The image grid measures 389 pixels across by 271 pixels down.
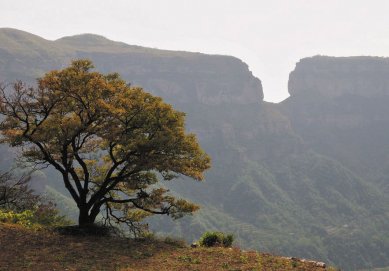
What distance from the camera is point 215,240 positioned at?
24.7 meters

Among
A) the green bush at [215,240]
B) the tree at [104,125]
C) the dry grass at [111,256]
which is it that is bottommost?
the dry grass at [111,256]

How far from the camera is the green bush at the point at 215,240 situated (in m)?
24.5

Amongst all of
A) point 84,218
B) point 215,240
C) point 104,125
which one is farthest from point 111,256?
point 215,240

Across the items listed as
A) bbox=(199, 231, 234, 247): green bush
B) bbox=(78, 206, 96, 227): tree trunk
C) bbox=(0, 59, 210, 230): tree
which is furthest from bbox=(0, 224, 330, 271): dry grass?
bbox=(0, 59, 210, 230): tree

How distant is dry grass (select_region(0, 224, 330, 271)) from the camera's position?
59.0ft

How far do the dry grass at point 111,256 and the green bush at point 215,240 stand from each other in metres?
1.95

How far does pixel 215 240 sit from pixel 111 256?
23.5 feet

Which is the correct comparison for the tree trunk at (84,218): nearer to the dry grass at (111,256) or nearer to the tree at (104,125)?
the tree at (104,125)

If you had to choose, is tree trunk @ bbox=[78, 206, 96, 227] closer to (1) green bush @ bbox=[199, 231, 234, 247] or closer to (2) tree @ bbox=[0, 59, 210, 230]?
(2) tree @ bbox=[0, 59, 210, 230]

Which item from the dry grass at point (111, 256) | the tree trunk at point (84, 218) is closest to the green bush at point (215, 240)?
the dry grass at point (111, 256)

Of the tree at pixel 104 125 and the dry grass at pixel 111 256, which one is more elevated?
the tree at pixel 104 125

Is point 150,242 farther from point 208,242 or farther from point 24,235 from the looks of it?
point 24,235

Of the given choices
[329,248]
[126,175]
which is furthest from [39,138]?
[329,248]

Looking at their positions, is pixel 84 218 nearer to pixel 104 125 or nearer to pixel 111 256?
pixel 104 125
